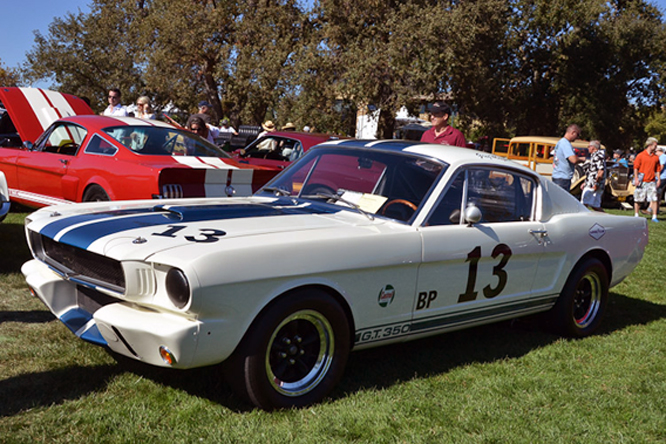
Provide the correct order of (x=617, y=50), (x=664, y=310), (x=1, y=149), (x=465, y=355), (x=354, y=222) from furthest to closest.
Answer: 1. (x=617, y=50)
2. (x=1, y=149)
3. (x=664, y=310)
4. (x=465, y=355)
5. (x=354, y=222)

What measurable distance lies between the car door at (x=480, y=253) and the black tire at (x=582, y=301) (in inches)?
12.2

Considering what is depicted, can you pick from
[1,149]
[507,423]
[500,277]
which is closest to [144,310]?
[507,423]

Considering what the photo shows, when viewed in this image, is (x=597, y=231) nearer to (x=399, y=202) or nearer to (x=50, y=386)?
(x=399, y=202)

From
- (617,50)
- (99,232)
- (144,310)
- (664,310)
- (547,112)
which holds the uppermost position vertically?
(617,50)

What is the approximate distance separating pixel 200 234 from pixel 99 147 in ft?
14.9

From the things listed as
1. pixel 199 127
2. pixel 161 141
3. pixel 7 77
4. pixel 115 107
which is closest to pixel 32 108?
pixel 115 107

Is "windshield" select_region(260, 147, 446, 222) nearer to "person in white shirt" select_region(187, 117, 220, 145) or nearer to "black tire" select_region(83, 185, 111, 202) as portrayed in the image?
"black tire" select_region(83, 185, 111, 202)

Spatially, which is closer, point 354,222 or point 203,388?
point 203,388

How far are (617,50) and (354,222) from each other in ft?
99.3

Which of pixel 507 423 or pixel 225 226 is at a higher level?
pixel 225 226

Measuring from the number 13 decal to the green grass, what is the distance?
1.73ft

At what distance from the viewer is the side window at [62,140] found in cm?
778

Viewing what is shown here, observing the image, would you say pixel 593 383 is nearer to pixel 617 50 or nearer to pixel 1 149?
pixel 1 149

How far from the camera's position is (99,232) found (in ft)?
11.2
